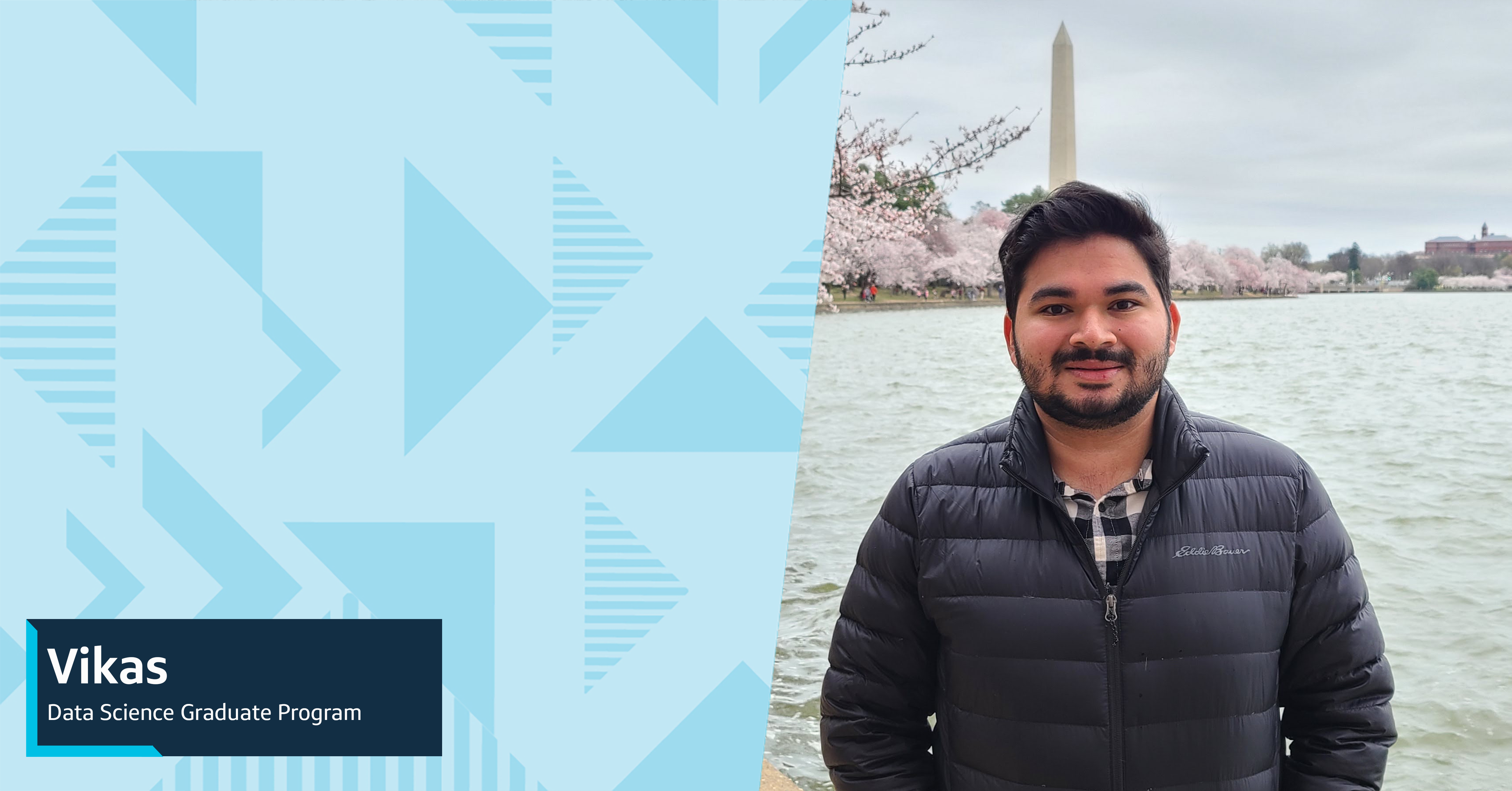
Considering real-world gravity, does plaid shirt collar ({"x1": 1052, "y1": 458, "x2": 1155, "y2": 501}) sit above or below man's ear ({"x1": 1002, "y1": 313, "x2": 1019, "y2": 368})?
below

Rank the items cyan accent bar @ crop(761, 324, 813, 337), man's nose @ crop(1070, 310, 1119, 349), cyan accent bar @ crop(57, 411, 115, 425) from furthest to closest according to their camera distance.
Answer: cyan accent bar @ crop(761, 324, 813, 337), cyan accent bar @ crop(57, 411, 115, 425), man's nose @ crop(1070, 310, 1119, 349)

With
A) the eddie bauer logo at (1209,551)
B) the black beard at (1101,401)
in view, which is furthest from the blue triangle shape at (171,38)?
A: the eddie bauer logo at (1209,551)

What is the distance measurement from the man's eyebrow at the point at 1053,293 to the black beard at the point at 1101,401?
3.2 inches

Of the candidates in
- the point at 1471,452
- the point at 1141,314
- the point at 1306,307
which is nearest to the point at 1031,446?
the point at 1141,314

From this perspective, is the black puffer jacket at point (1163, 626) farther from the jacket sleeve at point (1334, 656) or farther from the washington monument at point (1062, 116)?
the washington monument at point (1062, 116)

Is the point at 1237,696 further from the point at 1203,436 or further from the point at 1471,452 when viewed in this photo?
the point at 1471,452

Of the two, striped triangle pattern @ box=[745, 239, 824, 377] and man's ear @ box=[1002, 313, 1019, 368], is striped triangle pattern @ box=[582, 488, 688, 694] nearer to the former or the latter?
striped triangle pattern @ box=[745, 239, 824, 377]

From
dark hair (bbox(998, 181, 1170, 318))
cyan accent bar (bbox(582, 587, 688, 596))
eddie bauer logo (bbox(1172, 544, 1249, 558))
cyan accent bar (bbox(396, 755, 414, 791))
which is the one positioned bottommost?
cyan accent bar (bbox(396, 755, 414, 791))

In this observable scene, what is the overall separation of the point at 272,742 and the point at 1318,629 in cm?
391

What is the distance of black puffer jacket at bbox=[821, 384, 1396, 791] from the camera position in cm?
172

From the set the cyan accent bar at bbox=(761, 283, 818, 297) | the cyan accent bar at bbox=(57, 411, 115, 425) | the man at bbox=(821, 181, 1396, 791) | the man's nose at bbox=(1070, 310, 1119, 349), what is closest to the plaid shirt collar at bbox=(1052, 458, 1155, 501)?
the man at bbox=(821, 181, 1396, 791)

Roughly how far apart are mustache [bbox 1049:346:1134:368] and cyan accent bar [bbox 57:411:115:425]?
12.7 ft

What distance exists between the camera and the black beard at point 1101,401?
172 cm

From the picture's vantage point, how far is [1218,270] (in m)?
62.4
